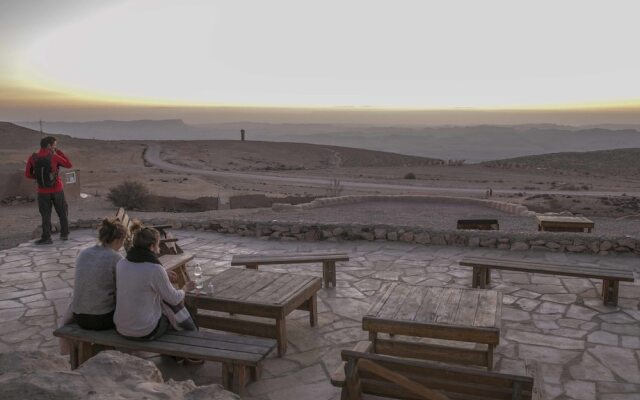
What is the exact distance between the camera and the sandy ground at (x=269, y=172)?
14.8 metres

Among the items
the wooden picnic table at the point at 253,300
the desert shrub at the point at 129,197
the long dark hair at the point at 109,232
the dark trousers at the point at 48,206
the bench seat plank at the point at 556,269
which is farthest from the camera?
the desert shrub at the point at 129,197

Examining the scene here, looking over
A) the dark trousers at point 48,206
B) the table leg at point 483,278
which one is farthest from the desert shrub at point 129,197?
the table leg at point 483,278

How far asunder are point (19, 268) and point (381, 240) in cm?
543

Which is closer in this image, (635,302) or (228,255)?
(635,302)

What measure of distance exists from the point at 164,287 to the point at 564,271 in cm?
437

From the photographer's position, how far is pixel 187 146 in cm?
5938

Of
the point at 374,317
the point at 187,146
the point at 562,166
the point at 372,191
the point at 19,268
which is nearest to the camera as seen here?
the point at 374,317

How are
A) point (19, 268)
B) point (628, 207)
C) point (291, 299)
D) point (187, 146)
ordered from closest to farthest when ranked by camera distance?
Result: point (291, 299) → point (19, 268) → point (628, 207) → point (187, 146)

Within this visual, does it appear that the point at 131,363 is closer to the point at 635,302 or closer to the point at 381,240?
the point at 635,302

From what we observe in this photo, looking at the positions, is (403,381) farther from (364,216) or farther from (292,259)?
(364,216)

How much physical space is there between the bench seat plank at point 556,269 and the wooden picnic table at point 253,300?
229 cm

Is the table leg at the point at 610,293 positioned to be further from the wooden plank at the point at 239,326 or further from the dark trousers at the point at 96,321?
the dark trousers at the point at 96,321

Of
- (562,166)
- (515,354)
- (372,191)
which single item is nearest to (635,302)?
(515,354)

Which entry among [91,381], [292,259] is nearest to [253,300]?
[292,259]
